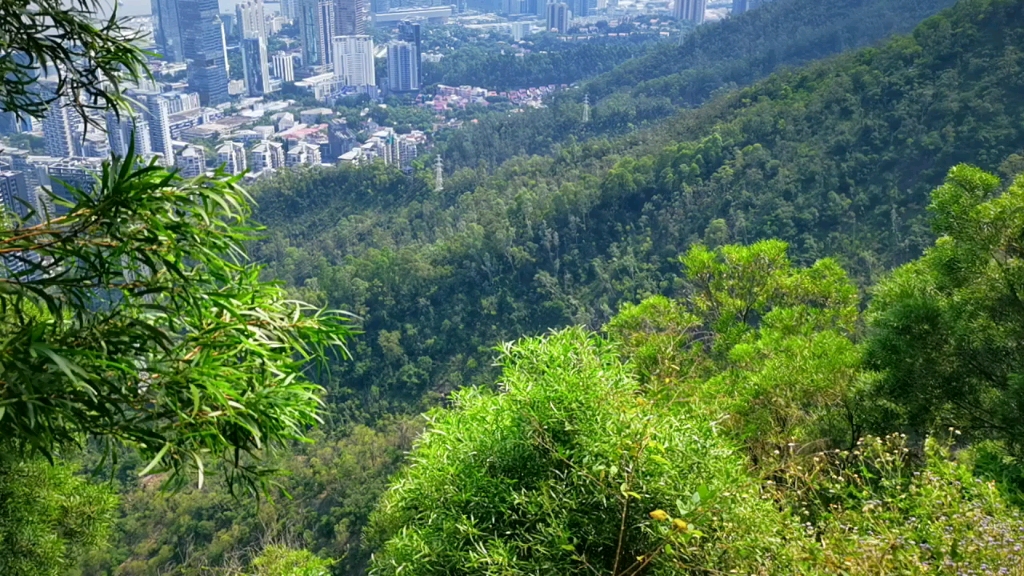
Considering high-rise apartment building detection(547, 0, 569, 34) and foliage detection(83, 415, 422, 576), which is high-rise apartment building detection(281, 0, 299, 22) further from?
foliage detection(83, 415, 422, 576)

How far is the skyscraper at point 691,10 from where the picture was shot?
192 feet

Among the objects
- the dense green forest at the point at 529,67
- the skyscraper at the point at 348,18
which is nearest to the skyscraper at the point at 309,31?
the skyscraper at the point at 348,18

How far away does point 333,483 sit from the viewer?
11625 mm

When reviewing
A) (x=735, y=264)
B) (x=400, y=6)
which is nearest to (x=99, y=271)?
(x=735, y=264)

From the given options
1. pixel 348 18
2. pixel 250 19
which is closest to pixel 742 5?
pixel 348 18

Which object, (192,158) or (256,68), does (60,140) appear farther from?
(256,68)

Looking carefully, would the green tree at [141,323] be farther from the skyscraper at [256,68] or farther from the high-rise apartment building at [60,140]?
the skyscraper at [256,68]

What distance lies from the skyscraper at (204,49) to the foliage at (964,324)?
5027 centimetres

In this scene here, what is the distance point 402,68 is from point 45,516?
50.0m

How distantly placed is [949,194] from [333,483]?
1027 centimetres

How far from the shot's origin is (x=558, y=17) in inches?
2491

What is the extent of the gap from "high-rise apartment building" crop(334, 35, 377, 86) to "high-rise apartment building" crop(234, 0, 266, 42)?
10.4m

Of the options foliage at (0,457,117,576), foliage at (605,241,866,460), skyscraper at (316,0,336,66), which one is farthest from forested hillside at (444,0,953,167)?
foliage at (0,457,117,576)

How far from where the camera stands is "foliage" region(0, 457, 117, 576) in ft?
11.1
